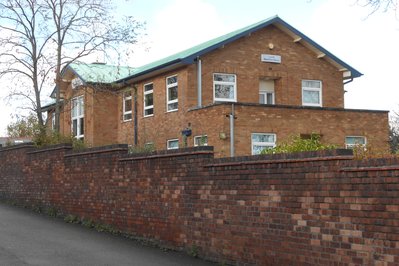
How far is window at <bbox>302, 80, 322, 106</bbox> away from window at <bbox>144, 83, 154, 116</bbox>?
6.96 meters

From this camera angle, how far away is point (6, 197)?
19531 millimetres

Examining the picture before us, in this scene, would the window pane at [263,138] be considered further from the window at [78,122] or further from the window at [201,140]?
the window at [78,122]

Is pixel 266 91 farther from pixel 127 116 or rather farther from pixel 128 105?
pixel 127 116

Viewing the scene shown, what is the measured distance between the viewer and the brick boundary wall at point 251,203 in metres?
6.72

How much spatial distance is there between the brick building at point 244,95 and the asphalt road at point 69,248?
28.8 ft

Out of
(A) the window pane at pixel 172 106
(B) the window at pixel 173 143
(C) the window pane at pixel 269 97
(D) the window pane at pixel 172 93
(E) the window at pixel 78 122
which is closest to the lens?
(B) the window at pixel 173 143

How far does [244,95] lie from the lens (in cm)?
2470

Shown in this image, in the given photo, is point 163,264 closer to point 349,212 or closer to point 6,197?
point 349,212

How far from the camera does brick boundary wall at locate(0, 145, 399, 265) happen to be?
672 cm

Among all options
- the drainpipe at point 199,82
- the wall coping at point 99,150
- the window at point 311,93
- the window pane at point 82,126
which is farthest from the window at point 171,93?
the wall coping at point 99,150

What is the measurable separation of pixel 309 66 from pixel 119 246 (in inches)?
692

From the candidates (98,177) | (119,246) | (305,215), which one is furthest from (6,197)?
(305,215)

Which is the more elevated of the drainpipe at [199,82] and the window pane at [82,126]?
the drainpipe at [199,82]

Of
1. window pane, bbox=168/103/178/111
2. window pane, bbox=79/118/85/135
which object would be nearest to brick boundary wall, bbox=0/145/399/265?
window pane, bbox=168/103/178/111
